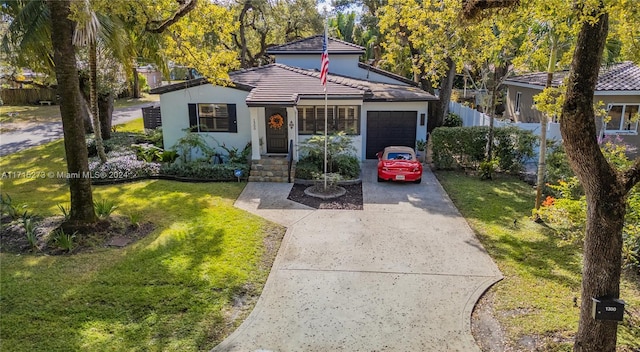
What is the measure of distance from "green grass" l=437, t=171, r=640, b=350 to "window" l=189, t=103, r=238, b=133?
8.80 m

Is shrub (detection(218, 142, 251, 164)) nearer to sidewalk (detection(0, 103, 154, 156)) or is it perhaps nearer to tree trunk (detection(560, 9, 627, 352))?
sidewalk (detection(0, 103, 154, 156))

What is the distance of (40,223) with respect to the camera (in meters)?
10.3

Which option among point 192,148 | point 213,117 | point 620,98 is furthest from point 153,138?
point 620,98

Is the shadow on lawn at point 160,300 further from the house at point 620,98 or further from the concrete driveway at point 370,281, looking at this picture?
the house at point 620,98

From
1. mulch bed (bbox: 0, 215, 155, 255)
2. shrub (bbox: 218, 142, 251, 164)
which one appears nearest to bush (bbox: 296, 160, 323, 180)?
shrub (bbox: 218, 142, 251, 164)

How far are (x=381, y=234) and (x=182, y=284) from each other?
4.88 m

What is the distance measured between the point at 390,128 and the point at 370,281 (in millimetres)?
10826

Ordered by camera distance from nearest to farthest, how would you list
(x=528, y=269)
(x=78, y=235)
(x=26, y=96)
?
1. (x=528, y=269)
2. (x=78, y=235)
3. (x=26, y=96)

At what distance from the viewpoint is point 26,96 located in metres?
35.6

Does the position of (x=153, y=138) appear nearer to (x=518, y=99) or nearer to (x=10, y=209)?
(x=10, y=209)

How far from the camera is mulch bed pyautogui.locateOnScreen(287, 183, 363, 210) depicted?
496 inches

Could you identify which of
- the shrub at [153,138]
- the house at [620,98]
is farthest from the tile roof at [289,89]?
the house at [620,98]

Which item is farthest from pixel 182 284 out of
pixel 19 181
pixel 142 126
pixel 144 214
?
pixel 142 126

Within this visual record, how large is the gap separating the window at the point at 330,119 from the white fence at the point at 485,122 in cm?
598
